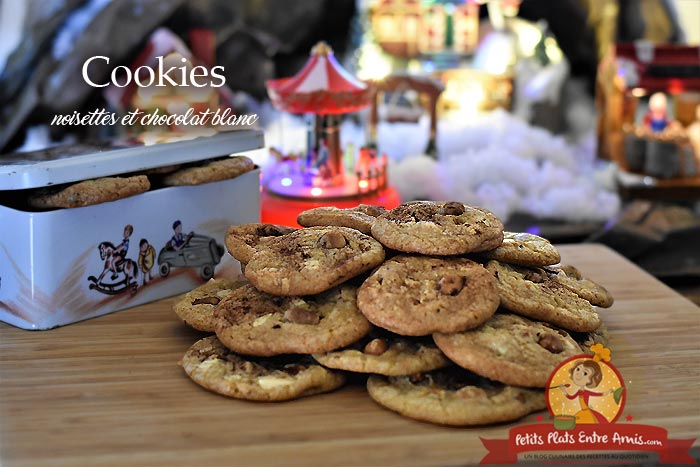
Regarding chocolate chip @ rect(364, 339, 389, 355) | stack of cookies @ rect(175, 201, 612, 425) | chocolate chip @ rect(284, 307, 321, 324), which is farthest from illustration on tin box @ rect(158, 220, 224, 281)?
chocolate chip @ rect(364, 339, 389, 355)

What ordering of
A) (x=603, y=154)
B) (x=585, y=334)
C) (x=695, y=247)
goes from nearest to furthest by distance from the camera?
(x=585, y=334) → (x=695, y=247) → (x=603, y=154)

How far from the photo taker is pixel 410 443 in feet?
3.09

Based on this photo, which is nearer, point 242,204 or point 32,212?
point 32,212

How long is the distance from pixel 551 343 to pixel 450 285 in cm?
16

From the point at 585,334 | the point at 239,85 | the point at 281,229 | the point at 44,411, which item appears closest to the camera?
the point at 44,411

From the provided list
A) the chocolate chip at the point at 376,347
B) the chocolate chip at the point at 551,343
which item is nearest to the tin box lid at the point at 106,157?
the chocolate chip at the point at 376,347

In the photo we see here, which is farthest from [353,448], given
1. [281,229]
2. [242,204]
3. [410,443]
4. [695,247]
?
[695,247]

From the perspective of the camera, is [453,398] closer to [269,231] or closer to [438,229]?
[438,229]

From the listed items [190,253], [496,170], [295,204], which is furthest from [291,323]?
[496,170]

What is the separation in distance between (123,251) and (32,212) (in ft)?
0.58

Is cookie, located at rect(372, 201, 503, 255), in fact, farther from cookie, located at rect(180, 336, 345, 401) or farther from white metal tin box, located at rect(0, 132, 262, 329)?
white metal tin box, located at rect(0, 132, 262, 329)

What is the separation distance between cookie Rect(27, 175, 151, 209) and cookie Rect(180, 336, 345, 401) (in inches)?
13.3

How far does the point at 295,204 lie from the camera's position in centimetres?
202

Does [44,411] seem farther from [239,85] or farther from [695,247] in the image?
[239,85]
